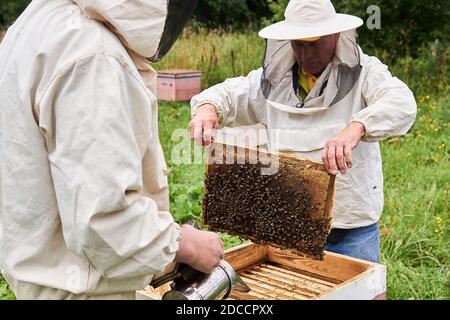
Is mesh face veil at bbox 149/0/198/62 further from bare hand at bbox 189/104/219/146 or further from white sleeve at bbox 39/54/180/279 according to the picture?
bare hand at bbox 189/104/219/146

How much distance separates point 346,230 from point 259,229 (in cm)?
47

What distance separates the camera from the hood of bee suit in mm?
1590

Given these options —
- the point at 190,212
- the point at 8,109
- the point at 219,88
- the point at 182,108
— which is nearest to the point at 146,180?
the point at 8,109

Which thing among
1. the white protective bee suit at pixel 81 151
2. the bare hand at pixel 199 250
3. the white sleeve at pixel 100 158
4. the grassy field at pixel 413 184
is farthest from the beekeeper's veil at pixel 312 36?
the grassy field at pixel 413 184

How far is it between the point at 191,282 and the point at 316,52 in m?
1.48

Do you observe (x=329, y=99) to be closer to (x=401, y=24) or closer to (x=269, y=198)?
(x=269, y=198)

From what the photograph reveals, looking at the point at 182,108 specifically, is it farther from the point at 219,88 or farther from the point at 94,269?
the point at 94,269

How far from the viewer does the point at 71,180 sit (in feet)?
5.09

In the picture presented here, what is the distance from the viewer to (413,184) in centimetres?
564

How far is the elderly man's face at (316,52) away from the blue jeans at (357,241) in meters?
0.79

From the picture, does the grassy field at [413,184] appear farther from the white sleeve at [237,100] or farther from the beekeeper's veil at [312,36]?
the beekeeper's veil at [312,36]

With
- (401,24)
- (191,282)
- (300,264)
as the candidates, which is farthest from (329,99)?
(401,24)

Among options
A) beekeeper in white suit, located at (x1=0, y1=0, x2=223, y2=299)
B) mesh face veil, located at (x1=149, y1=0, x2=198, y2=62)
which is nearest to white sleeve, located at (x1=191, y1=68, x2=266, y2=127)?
mesh face veil, located at (x1=149, y1=0, x2=198, y2=62)
